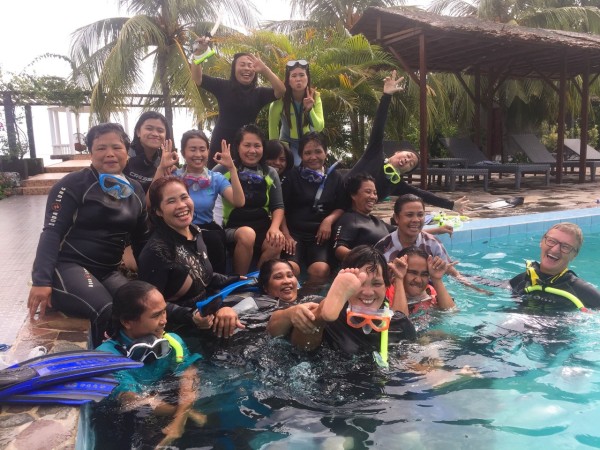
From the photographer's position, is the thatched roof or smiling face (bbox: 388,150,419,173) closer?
smiling face (bbox: 388,150,419,173)

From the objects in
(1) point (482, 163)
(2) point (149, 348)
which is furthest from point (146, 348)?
(1) point (482, 163)

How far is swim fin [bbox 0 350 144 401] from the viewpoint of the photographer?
234 centimetres

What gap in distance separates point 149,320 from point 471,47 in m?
12.2

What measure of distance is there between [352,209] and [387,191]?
1.59 feet

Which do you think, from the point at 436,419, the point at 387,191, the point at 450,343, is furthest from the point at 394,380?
the point at 387,191

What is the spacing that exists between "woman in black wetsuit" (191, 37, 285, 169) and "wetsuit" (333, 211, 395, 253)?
4.80 feet

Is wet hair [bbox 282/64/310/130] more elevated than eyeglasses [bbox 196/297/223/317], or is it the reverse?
wet hair [bbox 282/64/310/130]

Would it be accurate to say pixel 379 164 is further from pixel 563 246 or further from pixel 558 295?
pixel 558 295

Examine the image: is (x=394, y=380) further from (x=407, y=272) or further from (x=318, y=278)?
(x=318, y=278)

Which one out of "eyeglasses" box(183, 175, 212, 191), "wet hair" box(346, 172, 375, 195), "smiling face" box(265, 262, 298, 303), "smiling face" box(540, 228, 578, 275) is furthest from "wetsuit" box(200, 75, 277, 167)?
"smiling face" box(540, 228, 578, 275)

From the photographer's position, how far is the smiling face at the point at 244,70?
5098mm

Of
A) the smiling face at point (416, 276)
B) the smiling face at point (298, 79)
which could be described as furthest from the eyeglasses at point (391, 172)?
the smiling face at point (416, 276)

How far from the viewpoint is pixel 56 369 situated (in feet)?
8.12

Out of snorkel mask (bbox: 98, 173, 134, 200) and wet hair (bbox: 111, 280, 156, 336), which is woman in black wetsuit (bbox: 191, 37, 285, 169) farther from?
wet hair (bbox: 111, 280, 156, 336)
